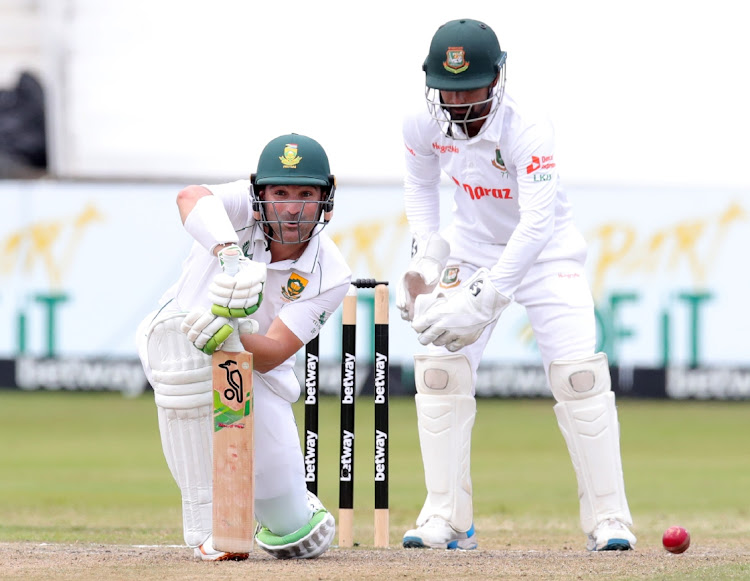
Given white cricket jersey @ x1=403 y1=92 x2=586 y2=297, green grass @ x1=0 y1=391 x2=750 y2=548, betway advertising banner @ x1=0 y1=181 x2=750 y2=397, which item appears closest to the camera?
white cricket jersey @ x1=403 y1=92 x2=586 y2=297

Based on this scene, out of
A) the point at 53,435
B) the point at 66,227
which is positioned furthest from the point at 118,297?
the point at 53,435

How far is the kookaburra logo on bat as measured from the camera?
3840 millimetres

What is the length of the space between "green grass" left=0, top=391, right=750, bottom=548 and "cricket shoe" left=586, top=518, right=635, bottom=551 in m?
0.51

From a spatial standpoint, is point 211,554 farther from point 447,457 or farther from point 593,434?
point 593,434

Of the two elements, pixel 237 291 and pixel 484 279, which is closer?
pixel 237 291

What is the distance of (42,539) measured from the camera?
191 inches

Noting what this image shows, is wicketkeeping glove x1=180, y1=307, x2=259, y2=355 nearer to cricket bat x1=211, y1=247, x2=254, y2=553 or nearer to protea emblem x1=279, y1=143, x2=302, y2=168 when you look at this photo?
cricket bat x1=211, y1=247, x2=254, y2=553

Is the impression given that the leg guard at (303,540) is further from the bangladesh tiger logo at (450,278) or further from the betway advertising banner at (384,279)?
the betway advertising banner at (384,279)

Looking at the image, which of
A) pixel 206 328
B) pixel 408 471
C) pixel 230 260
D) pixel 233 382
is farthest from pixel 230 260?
pixel 408 471

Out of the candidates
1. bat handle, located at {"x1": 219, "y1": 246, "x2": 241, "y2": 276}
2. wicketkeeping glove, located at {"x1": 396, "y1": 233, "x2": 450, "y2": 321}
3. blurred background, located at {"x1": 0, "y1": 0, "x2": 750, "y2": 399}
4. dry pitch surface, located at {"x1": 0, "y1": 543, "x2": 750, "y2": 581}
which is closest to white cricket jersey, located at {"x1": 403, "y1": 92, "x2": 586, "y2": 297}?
wicketkeeping glove, located at {"x1": 396, "y1": 233, "x2": 450, "y2": 321}

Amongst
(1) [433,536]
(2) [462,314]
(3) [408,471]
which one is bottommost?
(3) [408,471]

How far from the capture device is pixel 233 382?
3.85m

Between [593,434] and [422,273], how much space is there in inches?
29.5

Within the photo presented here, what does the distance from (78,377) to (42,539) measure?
261 inches
